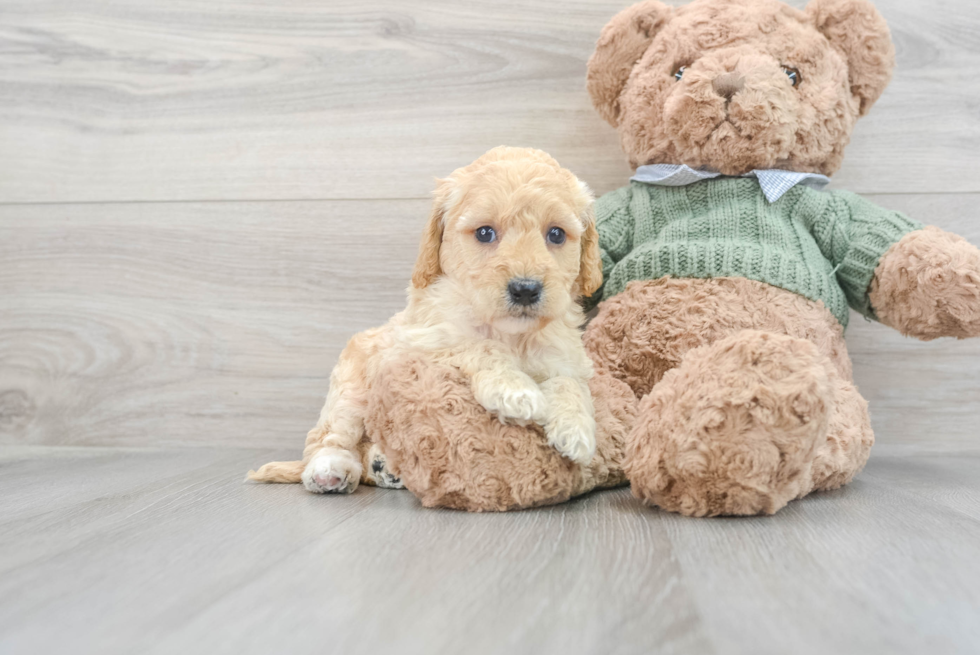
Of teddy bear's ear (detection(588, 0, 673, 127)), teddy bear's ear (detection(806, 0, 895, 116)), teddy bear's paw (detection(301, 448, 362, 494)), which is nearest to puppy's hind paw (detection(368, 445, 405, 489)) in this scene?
teddy bear's paw (detection(301, 448, 362, 494))

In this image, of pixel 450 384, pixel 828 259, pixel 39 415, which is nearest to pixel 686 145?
pixel 828 259

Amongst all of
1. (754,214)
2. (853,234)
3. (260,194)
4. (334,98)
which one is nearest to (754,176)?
(754,214)

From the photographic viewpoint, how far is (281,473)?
1041 mm

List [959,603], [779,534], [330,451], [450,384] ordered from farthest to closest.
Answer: [330,451] → [450,384] → [779,534] → [959,603]

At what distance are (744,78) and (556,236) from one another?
0.36 m

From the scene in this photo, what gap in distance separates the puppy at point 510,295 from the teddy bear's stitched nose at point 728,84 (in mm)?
256

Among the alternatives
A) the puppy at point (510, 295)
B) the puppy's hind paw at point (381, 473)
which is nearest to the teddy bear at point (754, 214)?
the puppy at point (510, 295)

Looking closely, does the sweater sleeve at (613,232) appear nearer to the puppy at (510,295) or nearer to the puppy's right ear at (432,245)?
the puppy at (510,295)

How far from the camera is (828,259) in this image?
1.04 metres

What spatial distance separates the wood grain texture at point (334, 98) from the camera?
125 centimetres

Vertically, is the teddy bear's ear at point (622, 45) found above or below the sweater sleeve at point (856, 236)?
above

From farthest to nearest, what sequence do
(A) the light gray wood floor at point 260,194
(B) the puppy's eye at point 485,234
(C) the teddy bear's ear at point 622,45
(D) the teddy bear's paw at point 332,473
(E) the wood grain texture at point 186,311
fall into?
1. (E) the wood grain texture at point 186,311
2. (A) the light gray wood floor at point 260,194
3. (C) the teddy bear's ear at point 622,45
4. (D) the teddy bear's paw at point 332,473
5. (B) the puppy's eye at point 485,234

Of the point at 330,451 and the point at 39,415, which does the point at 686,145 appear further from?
the point at 39,415

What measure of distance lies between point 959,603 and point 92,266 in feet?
4.68
